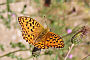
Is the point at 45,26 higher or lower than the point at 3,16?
lower

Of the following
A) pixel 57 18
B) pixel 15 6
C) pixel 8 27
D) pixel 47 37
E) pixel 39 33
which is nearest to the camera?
pixel 47 37

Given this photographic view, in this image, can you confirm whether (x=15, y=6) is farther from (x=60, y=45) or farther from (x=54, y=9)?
(x=60, y=45)

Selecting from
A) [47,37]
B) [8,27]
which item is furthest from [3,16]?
[47,37]

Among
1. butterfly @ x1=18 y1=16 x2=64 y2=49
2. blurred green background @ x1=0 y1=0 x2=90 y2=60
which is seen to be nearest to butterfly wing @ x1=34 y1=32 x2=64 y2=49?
butterfly @ x1=18 y1=16 x2=64 y2=49

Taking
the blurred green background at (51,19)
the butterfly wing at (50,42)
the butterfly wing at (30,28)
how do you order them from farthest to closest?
the blurred green background at (51,19) → the butterfly wing at (30,28) → the butterfly wing at (50,42)

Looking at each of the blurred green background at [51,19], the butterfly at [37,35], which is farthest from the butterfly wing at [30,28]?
the blurred green background at [51,19]

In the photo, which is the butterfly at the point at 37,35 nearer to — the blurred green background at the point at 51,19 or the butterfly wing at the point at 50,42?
the butterfly wing at the point at 50,42

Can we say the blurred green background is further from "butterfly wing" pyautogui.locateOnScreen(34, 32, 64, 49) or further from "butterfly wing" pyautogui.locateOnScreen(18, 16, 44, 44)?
"butterfly wing" pyautogui.locateOnScreen(34, 32, 64, 49)
